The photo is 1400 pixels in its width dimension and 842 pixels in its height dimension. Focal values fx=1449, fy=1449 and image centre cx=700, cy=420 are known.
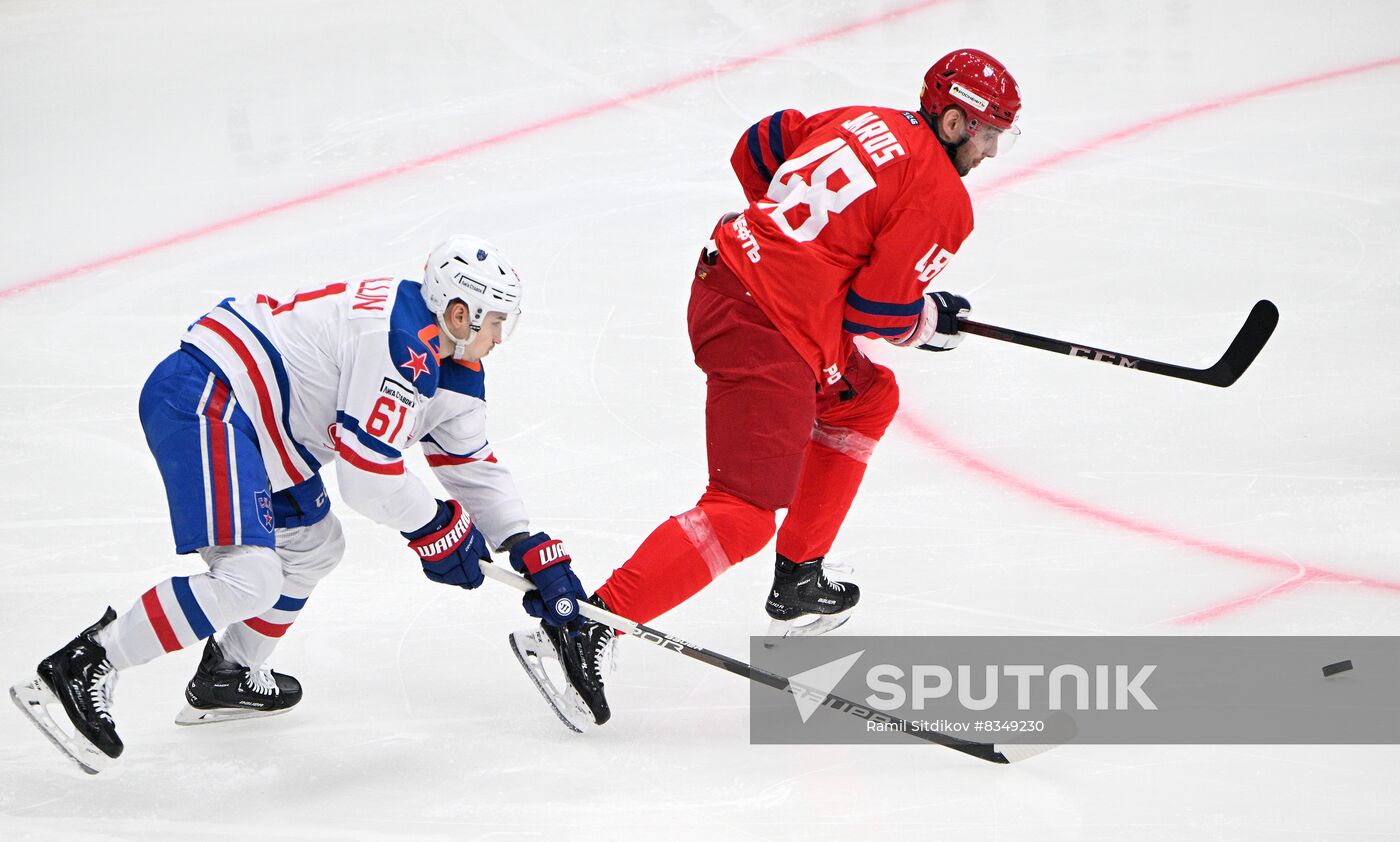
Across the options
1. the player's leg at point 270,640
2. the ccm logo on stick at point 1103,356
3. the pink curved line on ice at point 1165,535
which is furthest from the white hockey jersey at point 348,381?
the pink curved line on ice at point 1165,535

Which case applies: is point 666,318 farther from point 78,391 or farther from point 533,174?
point 78,391

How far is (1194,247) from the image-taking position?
513 cm

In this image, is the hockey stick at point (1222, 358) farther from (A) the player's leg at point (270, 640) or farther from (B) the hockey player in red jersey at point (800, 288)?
(A) the player's leg at point (270, 640)

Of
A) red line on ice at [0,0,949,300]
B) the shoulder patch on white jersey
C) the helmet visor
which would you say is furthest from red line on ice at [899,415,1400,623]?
red line on ice at [0,0,949,300]

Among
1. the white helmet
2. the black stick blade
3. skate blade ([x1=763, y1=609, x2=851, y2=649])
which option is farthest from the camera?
the black stick blade

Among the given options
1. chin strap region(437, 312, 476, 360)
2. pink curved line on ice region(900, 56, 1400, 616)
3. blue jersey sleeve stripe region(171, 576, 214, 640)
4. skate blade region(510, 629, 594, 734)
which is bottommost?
skate blade region(510, 629, 594, 734)

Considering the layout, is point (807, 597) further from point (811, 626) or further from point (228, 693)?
point (228, 693)

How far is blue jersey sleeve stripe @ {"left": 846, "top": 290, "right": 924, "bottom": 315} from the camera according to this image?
2.92 meters

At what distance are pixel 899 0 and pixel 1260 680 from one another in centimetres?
533

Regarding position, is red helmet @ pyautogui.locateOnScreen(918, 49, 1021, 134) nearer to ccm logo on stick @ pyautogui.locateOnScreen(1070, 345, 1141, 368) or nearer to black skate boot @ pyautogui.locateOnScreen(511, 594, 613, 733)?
ccm logo on stick @ pyautogui.locateOnScreen(1070, 345, 1141, 368)

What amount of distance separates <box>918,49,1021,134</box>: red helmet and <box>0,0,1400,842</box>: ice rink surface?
1.16m

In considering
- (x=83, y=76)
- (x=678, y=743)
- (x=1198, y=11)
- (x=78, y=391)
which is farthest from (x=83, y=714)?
(x=1198, y=11)

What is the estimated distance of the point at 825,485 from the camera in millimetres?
3254

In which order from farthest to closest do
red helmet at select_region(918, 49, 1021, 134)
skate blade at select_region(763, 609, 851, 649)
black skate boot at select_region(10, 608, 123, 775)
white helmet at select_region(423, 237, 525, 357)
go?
skate blade at select_region(763, 609, 851, 649), red helmet at select_region(918, 49, 1021, 134), white helmet at select_region(423, 237, 525, 357), black skate boot at select_region(10, 608, 123, 775)
